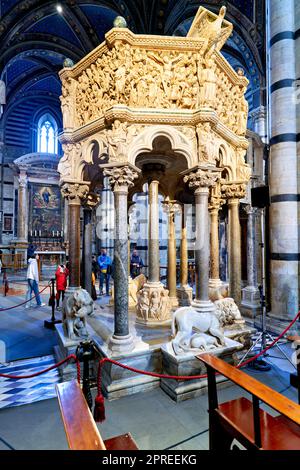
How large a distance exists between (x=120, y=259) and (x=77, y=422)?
214 centimetres

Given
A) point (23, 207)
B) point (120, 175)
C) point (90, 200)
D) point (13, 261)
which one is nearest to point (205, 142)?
point (120, 175)

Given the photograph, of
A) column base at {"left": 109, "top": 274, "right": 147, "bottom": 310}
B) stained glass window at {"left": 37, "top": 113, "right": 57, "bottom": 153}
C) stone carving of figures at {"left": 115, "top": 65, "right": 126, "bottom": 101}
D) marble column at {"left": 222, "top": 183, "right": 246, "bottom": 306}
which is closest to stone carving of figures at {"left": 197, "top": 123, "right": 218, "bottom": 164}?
stone carving of figures at {"left": 115, "top": 65, "right": 126, "bottom": 101}

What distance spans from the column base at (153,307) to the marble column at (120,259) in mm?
1301

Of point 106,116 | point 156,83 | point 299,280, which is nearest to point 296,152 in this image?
point 299,280

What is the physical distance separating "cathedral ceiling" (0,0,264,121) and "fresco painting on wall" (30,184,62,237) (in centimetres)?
729

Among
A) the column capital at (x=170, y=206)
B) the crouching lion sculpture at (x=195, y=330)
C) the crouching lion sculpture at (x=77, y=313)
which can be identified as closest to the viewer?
the crouching lion sculpture at (x=195, y=330)

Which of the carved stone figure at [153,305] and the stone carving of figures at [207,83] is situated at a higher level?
the stone carving of figures at [207,83]

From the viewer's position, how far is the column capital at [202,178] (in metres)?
3.72

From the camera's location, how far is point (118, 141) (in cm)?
354

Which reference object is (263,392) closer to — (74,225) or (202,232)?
(202,232)

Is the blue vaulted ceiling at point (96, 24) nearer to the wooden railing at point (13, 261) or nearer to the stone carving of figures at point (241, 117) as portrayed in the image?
the stone carving of figures at point (241, 117)

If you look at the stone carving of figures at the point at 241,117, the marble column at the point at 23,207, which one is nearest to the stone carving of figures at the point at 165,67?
the stone carving of figures at the point at 241,117

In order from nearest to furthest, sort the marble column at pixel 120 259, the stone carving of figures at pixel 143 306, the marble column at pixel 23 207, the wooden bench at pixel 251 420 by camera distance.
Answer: the wooden bench at pixel 251 420 → the marble column at pixel 120 259 → the stone carving of figures at pixel 143 306 → the marble column at pixel 23 207

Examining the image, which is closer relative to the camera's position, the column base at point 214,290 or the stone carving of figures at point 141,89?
the stone carving of figures at point 141,89
